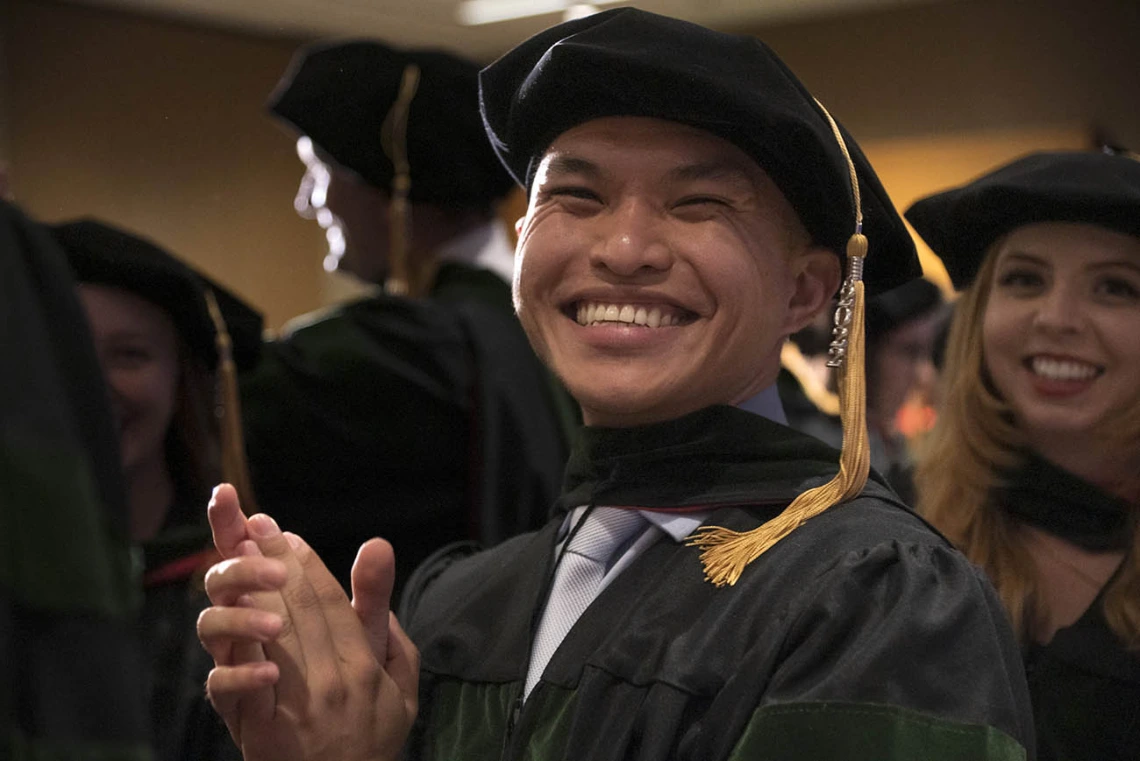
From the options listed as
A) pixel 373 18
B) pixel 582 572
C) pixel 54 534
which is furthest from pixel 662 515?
pixel 373 18

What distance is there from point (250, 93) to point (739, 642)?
502 cm

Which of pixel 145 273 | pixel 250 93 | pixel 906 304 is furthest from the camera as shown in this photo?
pixel 250 93

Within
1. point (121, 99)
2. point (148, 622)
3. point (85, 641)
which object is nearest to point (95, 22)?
point (121, 99)

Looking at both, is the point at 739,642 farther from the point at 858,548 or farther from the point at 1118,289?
the point at 1118,289

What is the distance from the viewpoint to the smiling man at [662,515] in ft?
4.15

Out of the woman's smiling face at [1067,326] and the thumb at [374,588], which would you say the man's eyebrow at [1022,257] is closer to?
the woman's smiling face at [1067,326]

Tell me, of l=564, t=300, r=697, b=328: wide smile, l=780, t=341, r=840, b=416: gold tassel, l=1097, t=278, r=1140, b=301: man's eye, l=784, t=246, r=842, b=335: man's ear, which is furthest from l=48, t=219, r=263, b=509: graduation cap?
l=780, t=341, r=840, b=416: gold tassel

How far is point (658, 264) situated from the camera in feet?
4.58

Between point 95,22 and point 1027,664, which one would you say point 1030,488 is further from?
point 95,22

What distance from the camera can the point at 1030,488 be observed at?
190 centimetres

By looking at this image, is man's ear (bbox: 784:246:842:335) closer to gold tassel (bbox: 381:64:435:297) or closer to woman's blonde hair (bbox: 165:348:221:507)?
woman's blonde hair (bbox: 165:348:221:507)

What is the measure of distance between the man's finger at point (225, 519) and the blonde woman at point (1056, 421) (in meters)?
1.01

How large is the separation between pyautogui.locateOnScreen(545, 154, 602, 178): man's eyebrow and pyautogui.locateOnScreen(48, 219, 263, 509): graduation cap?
833 mm

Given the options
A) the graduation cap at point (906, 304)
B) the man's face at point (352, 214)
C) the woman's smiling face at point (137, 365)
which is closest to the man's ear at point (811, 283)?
the woman's smiling face at point (137, 365)
